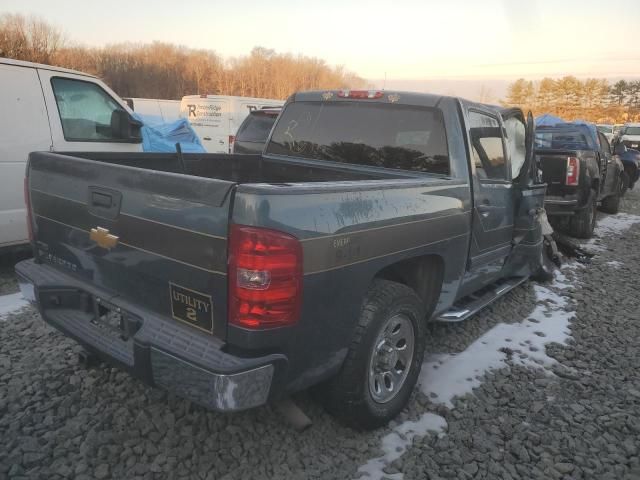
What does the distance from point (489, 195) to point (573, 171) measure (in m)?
4.77

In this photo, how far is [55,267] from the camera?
9.38ft

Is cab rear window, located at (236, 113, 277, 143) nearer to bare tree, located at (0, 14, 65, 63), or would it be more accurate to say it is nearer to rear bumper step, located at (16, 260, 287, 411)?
rear bumper step, located at (16, 260, 287, 411)

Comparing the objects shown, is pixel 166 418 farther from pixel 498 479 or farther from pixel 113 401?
pixel 498 479

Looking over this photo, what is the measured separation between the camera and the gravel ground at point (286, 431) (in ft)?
7.98

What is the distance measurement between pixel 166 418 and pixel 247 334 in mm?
1131

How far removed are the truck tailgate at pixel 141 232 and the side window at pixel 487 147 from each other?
2173 mm

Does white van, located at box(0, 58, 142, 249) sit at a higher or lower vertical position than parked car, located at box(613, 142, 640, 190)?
higher

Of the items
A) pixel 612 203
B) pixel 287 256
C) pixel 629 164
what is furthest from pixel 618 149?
pixel 287 256

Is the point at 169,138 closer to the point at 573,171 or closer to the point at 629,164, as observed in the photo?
the point at 573,171

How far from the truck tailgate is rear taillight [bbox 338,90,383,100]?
2.02 metres

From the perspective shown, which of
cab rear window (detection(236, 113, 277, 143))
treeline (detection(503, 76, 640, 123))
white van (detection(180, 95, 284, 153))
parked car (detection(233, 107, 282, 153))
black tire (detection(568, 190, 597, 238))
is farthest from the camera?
treeline (detection(503, 76, 640, 123))

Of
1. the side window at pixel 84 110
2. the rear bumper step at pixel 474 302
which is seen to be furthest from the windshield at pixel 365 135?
the side window at pixel 84 110

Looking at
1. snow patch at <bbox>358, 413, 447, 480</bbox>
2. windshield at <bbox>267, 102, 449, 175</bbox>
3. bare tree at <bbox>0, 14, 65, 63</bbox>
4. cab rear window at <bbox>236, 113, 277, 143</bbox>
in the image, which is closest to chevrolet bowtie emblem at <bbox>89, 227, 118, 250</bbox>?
snow patch at <bbox>358, 413, 447, 480</bbox>

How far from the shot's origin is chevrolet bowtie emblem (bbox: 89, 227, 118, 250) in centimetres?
238
